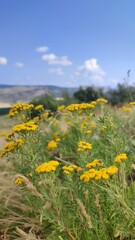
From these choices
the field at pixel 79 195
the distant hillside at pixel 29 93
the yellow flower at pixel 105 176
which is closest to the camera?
the yellow flower at pixel 105 176

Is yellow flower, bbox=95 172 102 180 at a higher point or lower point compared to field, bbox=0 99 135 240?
higher

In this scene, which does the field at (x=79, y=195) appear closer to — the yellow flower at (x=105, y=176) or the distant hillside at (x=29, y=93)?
the yellow flower at (x=105, y=176)

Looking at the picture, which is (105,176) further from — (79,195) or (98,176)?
(79,195)

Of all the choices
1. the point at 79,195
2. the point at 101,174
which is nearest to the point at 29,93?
the point at 79,195

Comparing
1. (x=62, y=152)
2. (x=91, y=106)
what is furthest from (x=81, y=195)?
(x=62, y=152)

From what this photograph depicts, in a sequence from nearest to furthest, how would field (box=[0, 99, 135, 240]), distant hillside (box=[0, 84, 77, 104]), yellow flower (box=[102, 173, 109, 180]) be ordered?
1. yellow flower (box=[102, 173, 109, 180])
2. field (box=[0, 99, 135, 240])
3. distant hillside (box=[0, 84, 77, 104])

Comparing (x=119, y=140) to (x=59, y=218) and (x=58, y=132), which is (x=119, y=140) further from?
(x=58, y=132)

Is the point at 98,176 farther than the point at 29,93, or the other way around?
the point at 29,93

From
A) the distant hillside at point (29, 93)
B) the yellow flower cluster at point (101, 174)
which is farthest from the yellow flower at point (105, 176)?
the distant hillside at point (29, 93)

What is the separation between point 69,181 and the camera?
279 centimetres

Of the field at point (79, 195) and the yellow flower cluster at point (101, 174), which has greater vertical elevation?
the yellow flower cluster at point (101, 174)

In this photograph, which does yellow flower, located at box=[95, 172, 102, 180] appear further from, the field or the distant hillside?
the distant hillside

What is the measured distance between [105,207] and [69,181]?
1.12 feet

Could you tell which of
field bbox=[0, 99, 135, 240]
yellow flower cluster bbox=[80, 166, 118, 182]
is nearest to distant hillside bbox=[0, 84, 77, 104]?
field bbox=[0, 99, 135, 240]
